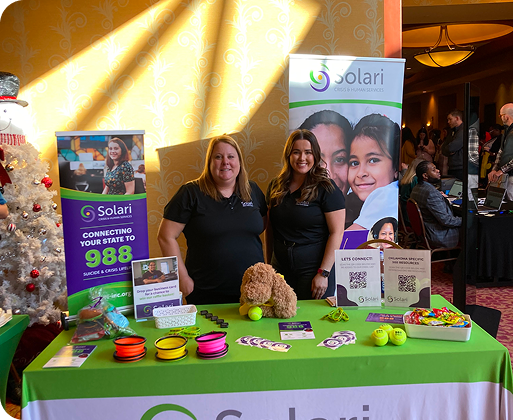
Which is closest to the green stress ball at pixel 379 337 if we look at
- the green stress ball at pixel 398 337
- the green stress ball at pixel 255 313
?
Answer: the green stress ball at pixel 398 337

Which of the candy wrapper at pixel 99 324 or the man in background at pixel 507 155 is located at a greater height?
the man in background at pixel 507 155

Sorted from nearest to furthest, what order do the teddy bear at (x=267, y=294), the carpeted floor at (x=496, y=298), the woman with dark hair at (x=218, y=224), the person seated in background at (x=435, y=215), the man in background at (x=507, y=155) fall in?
the teddy bear at (x=267, y=294)
the woman with dark hair at (x=218, y=224)
the carpeted floor at (x=496, y=298)
the person seated in background at (x=435, y=215)
the man in background at (x=507, y=155)

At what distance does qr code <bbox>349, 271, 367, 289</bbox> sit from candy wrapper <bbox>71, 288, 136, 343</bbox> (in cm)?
97

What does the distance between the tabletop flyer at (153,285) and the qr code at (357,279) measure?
0.78 meters

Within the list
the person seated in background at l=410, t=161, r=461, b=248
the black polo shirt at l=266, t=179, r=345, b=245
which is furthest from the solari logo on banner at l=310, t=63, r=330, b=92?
the person seated in background at l=410, t=161, r=461, b=248

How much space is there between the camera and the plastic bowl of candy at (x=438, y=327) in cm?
160

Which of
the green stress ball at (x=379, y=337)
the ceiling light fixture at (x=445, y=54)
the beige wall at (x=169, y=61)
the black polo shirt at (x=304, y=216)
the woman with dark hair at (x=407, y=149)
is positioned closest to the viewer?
the green stress ball at (x=379, y=337)

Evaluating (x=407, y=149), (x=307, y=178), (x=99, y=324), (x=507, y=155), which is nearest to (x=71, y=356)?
(x=99, y=324)

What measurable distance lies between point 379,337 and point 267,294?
1.58 feet

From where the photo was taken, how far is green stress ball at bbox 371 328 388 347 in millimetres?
1570

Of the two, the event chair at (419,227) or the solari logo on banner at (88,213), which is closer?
the solari logo on banner at (88,213)

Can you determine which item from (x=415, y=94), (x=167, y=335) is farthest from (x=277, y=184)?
(x=415, y=94)

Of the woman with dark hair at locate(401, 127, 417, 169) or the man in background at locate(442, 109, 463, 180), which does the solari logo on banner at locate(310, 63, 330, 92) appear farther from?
the woman with dark hair at locate(401, 127, 417, 169)

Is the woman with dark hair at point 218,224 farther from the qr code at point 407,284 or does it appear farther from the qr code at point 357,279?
the qr code at point 407,284
